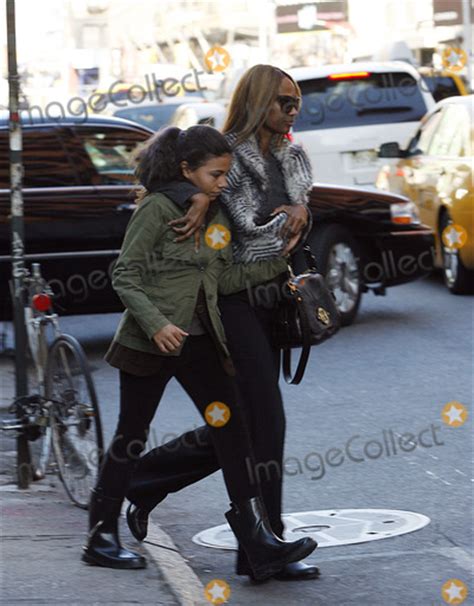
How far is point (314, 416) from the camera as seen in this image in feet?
27.1

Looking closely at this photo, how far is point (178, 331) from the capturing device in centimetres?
475

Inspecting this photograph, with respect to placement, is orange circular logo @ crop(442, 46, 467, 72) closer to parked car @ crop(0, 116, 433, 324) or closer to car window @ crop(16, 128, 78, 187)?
parked car @ crop(0, 116, 433, 324)

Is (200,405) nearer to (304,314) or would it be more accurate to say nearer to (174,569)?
(304,314)

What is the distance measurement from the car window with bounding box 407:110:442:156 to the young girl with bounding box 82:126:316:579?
8.80m

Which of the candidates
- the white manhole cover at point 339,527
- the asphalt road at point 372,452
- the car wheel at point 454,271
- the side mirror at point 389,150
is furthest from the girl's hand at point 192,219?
the side mirror at point 389,150

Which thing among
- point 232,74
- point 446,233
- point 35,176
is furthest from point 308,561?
point 232,74

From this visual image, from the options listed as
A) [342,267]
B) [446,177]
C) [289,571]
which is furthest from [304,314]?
[446,177]

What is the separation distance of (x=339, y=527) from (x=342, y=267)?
17.5 ft

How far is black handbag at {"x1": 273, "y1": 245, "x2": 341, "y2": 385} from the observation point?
5094mm

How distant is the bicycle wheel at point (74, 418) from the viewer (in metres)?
5.94

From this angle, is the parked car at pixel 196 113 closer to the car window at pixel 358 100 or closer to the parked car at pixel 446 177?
the car window at pixel 358 100

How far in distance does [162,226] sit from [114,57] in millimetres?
41495

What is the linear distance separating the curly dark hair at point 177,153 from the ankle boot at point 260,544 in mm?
1103

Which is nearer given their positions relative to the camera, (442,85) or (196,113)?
(196,113)
